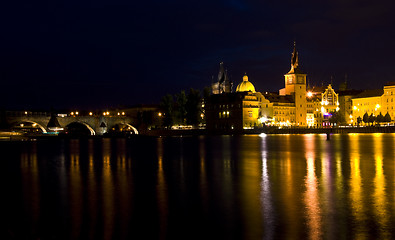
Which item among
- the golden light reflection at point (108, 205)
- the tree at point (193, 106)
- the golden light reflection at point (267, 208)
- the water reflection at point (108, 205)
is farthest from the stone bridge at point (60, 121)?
the golden light reflection at point (267, 208)

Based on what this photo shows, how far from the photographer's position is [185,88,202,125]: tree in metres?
108

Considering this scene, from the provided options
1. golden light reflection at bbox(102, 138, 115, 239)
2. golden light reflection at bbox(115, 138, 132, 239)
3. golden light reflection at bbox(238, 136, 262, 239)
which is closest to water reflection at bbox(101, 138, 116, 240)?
golden light reflection at bbox(102, 138, 115, 239)

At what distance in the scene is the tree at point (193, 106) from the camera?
108 meters

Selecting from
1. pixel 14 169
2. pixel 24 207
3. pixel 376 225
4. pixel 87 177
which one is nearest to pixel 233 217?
pixel 376 225

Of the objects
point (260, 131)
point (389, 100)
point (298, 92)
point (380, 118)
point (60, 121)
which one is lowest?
point (260, 131)

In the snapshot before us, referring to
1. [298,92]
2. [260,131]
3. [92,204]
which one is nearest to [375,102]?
[298,92]

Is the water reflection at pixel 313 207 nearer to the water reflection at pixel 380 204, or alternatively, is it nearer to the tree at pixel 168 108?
the water reflection at pixel 380 204

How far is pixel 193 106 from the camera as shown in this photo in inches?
4264

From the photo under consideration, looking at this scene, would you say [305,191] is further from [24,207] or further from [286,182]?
[24,207]

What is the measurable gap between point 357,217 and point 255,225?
3.20 m

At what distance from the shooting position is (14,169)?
32.9 m

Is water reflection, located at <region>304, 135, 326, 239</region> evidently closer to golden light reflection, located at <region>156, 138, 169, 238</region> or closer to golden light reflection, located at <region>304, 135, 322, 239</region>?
golden light reflection, located at <region>304, 135, 322, 239</region>

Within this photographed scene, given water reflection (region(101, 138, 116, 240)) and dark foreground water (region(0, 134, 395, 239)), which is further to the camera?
water reflection (region(101, 138, 116, 240))

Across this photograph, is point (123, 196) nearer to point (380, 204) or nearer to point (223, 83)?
point (380, 204)
